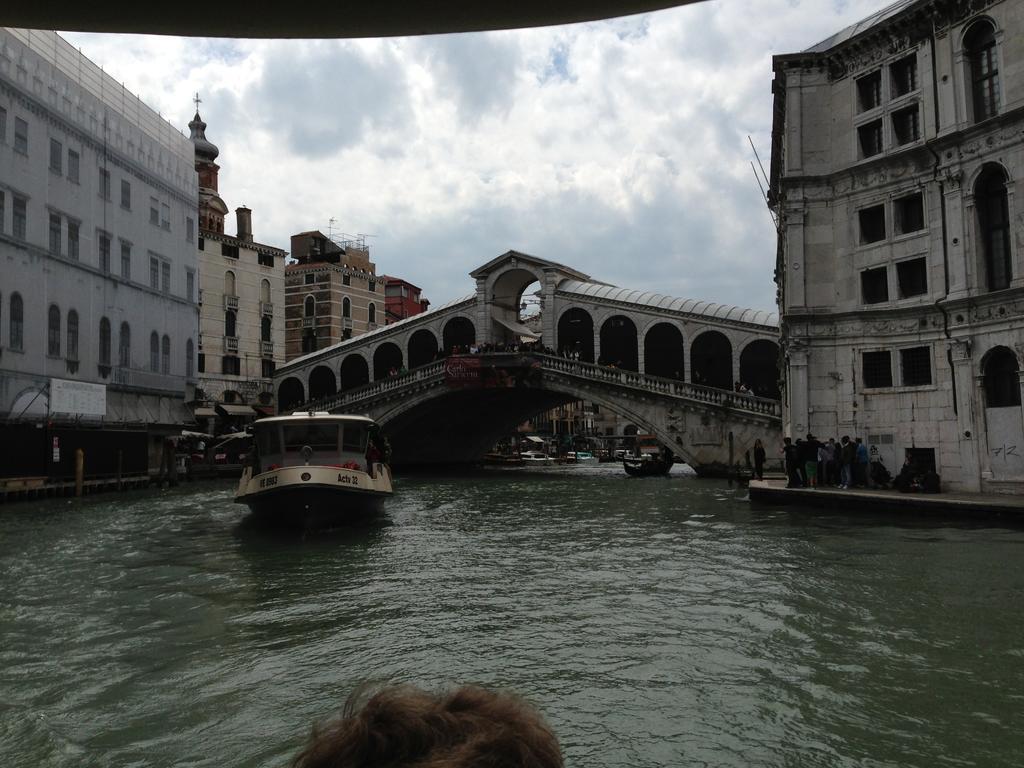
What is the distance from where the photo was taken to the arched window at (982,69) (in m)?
18.4

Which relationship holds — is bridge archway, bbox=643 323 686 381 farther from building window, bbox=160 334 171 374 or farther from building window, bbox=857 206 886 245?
building window, bbox=160 334 171 374

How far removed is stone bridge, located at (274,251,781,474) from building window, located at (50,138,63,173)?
615 inches

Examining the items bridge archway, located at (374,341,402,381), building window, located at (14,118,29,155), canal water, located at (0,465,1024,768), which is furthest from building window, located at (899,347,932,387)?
bridge archway, located at (374,341,402,381)

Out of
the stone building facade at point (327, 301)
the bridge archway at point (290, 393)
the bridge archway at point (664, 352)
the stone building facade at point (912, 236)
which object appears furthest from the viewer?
the stone building facade at point (327, 301)

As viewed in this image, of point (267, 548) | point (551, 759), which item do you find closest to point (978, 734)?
point (551, 759)

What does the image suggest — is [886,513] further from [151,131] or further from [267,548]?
[151,131]

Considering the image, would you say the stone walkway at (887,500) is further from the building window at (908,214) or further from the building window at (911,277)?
the building window at (908,214)

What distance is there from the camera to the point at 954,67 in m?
18.9

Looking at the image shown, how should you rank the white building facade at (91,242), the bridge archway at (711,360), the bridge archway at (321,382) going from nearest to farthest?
the white building facade at (91,242) → the bridge archway at (711,360) → the bridge archway at (321,382)

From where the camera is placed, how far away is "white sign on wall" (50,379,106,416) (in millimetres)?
27277

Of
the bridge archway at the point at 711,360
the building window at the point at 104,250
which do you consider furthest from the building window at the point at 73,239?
the bridge archway at the point at 711,360

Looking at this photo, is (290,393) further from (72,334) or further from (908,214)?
(908,214)

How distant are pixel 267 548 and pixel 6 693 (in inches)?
322

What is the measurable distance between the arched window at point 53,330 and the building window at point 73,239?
2.04 m
